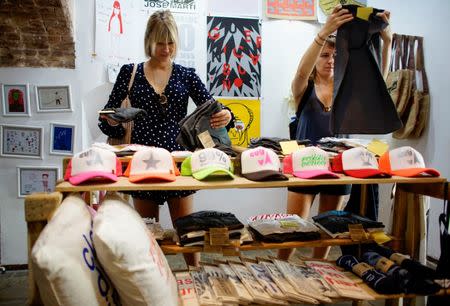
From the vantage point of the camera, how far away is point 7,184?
10.3 ft

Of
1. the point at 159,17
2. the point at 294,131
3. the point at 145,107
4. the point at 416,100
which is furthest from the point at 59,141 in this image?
the point at 416,100

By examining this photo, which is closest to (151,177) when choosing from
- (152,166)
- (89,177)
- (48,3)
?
(152,166)

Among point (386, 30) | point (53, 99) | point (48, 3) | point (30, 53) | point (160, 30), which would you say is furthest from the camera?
point (53, 99)

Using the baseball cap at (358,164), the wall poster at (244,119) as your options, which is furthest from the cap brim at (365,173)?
the wall poster at (244,119)

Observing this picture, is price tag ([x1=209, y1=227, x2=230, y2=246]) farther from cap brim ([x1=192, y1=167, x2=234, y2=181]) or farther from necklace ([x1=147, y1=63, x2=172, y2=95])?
necklace ([x1=147, y1=63, x2=172, y2=95])

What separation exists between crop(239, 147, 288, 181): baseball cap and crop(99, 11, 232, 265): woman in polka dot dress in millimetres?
604

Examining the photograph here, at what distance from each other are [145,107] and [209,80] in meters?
1.65

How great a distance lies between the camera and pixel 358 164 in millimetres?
1632

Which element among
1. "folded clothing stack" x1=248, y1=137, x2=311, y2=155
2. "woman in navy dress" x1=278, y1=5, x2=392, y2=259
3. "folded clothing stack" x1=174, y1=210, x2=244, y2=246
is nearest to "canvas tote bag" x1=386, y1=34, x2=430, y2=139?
"woman in navy dress" x1=278, y1=5, x2=392, y2=259

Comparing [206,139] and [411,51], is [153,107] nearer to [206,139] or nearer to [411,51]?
[206,139]

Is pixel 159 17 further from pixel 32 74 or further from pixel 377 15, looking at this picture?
pixel 32 74

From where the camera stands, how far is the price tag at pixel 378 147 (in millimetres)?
1767

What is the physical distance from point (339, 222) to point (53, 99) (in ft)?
8.50

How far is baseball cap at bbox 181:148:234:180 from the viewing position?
143 cm
